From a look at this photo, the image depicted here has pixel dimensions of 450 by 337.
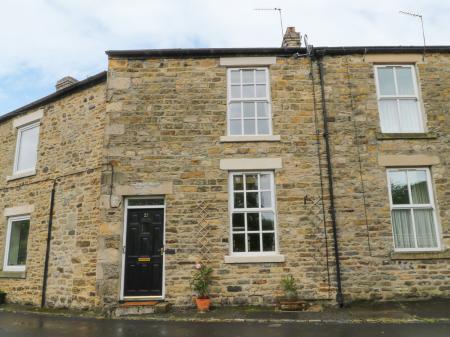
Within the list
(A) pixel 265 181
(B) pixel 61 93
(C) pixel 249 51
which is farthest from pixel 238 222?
(B) pixel 61 93

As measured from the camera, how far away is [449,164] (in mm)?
9383

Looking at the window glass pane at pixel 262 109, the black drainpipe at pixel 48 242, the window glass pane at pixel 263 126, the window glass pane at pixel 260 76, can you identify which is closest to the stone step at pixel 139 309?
the black drainpipe at pixel 48 242

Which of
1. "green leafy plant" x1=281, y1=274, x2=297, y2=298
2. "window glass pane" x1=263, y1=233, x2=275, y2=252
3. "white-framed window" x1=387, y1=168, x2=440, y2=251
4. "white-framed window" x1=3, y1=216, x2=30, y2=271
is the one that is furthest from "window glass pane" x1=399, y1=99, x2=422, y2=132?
"white-framed window" x1=3, y1=216, x2=30, y2=271

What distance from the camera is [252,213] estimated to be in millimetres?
9156

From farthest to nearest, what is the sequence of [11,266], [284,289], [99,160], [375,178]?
[11,266], [99,160], [375,178], [284,289]

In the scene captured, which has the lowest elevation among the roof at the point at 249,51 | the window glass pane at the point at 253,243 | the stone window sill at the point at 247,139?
the window glass pane at the point at 253,243

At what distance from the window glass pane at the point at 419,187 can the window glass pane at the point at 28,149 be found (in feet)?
35.2

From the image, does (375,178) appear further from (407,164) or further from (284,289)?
(284,289)

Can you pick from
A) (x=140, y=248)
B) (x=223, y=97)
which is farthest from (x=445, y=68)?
(x=140, y=248)

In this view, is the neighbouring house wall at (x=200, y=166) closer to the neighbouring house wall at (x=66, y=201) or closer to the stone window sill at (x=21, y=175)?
the neighbouring house wall at (x=66, y=201)

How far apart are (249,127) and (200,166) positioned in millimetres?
1633

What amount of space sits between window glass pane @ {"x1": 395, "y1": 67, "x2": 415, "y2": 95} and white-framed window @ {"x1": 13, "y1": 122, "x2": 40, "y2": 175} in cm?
1063

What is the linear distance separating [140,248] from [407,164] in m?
6.80

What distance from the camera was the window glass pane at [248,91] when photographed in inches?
390
